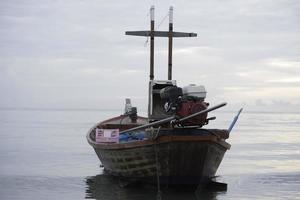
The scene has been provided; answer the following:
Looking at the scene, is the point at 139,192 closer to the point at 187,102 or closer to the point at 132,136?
the point at 132,136

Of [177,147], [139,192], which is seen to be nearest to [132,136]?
[139,192]

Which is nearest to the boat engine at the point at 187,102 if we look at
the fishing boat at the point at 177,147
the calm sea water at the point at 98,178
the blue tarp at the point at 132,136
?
the fishing boat at the point at 177,147

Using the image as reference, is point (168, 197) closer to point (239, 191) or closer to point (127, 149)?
point (127, 149)

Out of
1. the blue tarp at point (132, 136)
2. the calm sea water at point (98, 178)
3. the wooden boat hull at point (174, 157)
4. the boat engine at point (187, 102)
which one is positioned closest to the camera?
the wooden boat hull at point (174, 157)

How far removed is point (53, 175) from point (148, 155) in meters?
7.66

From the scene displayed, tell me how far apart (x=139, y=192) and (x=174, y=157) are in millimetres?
2035

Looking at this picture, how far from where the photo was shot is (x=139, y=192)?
705 inches

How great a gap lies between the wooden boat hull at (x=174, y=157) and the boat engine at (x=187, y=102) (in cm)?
59

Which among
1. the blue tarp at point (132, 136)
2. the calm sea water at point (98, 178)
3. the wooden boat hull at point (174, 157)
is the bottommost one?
the calm sea water at point (98, 178)

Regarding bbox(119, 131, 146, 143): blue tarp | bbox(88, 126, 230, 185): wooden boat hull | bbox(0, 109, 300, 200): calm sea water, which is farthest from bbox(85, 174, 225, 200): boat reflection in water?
bbox(119, 131, 146, 143): blue tarp

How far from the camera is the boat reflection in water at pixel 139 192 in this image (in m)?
17.2

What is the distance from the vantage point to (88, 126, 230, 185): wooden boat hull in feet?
54.1

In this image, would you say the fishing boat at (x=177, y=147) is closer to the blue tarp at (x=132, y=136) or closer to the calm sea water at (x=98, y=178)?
the blue tarp at (x=132, y=136)

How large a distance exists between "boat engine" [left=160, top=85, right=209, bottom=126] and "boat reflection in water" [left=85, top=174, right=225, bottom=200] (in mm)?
2132
